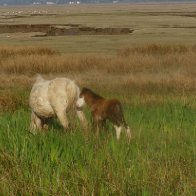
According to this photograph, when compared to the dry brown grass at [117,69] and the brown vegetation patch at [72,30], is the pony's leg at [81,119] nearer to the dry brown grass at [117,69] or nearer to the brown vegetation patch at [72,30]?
the dry brown grass at [117,69]

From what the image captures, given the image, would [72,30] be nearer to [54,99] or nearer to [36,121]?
[36,121]

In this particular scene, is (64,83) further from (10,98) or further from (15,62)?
(15,62)

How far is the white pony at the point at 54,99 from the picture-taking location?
9.09 m

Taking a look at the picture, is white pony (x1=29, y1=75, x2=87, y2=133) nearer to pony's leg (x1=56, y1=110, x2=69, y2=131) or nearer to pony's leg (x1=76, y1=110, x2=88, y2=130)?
pony's leg (x1=56, y1=110, x2=69, y2=131)

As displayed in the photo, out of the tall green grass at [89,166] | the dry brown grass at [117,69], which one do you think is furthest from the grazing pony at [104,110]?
the dry brown grass at [117,69]

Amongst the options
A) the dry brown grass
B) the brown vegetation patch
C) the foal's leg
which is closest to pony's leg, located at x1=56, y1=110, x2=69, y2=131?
the foal's leg

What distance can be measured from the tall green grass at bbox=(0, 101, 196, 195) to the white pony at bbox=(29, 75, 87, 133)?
744mm

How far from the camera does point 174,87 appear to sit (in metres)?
20.7

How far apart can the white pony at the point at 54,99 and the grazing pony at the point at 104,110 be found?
0.38 meters

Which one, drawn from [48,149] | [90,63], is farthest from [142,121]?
[90,63]

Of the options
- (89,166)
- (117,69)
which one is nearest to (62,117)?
(89,166)

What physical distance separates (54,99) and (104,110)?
1.02 meters

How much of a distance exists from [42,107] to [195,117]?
11.9 ft

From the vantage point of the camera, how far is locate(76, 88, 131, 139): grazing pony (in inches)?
375
